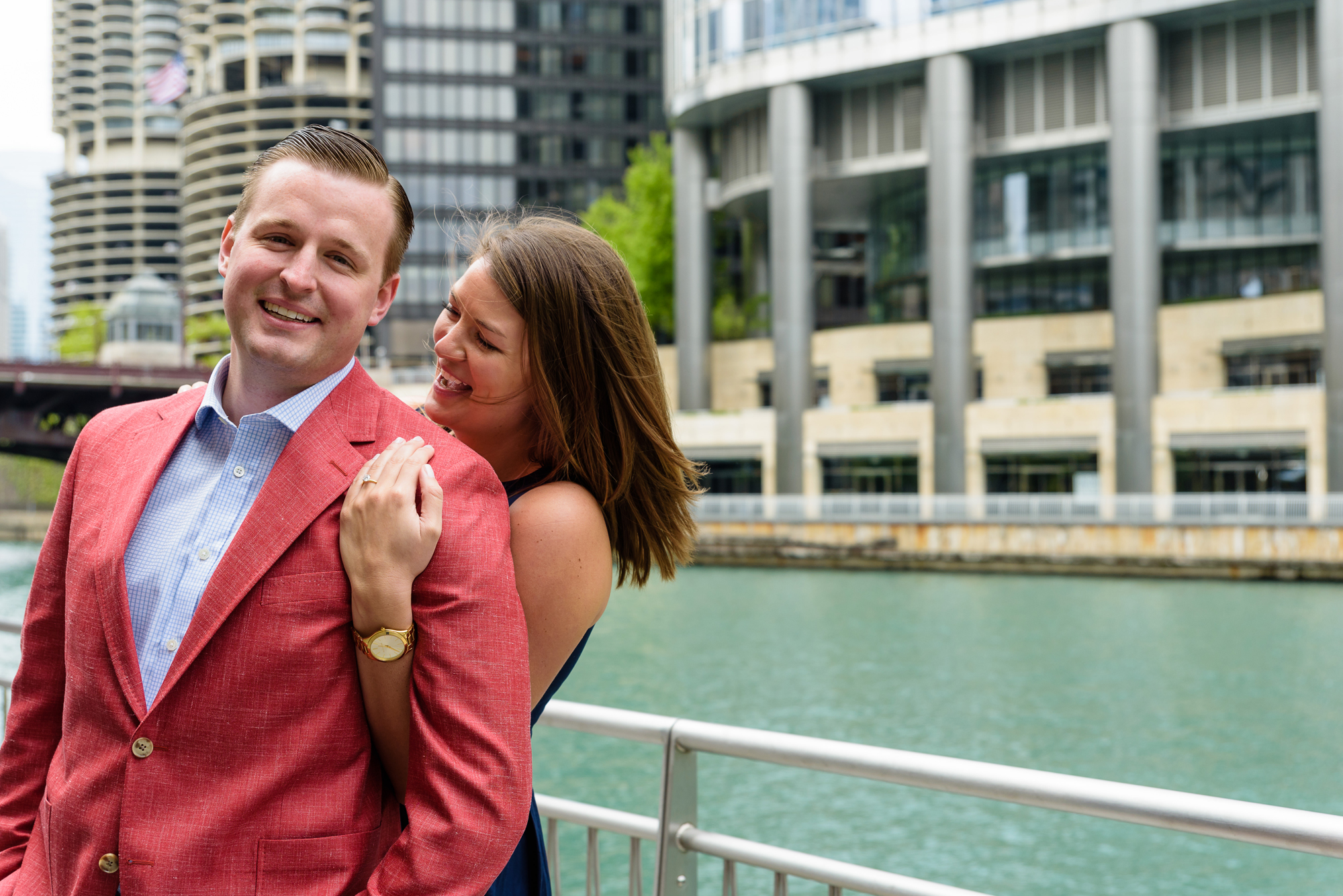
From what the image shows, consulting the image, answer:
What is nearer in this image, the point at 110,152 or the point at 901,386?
the point at 901,386

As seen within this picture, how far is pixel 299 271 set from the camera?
5.87 ft

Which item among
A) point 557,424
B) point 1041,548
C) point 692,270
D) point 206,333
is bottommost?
point 1041,548

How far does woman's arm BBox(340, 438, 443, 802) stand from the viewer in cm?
165

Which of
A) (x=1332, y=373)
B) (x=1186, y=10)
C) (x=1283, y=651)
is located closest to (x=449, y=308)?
(x=1283, y=651)

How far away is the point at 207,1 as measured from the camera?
413 ft

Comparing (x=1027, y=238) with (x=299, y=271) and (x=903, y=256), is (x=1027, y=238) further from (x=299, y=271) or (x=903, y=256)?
(x=299, y=271)

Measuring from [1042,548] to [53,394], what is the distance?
33224 millimetres

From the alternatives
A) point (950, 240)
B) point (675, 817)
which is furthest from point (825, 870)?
point (950, 240)

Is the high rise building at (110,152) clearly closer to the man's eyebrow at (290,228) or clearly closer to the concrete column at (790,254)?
the concrete column at (790,254)

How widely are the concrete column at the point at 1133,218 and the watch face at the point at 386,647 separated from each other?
39.2m

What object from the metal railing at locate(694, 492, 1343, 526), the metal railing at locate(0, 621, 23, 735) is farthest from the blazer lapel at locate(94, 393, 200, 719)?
the metal railing at locate(694, 492, 1343, 526)

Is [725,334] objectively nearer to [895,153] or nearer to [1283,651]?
[895,153]

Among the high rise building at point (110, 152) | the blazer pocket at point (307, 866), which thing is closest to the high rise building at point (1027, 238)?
the blazer pocket at point (307, 866)

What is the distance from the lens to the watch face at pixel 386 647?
167 centimetres
